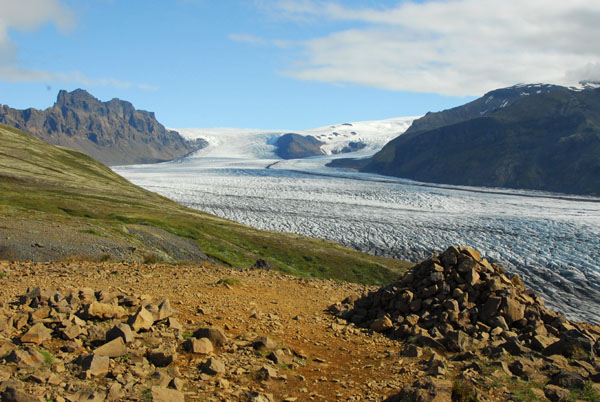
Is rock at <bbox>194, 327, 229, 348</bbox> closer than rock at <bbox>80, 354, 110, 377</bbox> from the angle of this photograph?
No

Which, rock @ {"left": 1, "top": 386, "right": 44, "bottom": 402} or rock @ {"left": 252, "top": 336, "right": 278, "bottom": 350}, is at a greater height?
rock @ {"left": 1, "top": 386, "right": 44, "bottom": 402}

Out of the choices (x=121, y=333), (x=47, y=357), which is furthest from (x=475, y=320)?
(x=47, y=357)

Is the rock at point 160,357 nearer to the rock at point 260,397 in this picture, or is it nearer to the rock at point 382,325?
the rock at point 260,397

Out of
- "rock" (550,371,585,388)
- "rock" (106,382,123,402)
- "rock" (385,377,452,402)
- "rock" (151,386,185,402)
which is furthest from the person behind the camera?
"rock" (550,371,585,388)

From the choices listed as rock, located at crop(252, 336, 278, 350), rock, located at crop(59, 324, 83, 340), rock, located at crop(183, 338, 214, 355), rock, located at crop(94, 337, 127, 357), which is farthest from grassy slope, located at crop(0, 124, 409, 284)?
rock, located at crop(94, 337, 127, 357)

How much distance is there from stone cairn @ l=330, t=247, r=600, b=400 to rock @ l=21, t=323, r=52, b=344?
8096 millimetres

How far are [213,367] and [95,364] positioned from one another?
218 centimetres

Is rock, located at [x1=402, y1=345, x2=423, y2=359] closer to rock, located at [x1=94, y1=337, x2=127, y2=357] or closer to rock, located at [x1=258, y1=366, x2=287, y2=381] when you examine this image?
rock, located at [x1=258, y1=366, x2=287, y2=381]

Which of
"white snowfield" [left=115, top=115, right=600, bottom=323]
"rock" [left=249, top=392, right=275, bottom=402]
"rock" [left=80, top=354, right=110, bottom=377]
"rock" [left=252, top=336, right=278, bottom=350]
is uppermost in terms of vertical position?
"rock" [left=80, top=354, right=110, bottom=377]

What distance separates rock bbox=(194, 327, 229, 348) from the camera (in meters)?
11.2

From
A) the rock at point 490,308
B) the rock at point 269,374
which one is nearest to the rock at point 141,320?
the rock at point 269,374

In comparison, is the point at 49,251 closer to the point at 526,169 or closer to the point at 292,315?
the point at 292,315

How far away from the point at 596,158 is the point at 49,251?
196 m

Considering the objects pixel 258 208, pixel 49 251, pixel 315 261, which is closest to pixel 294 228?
pixel 258 208
